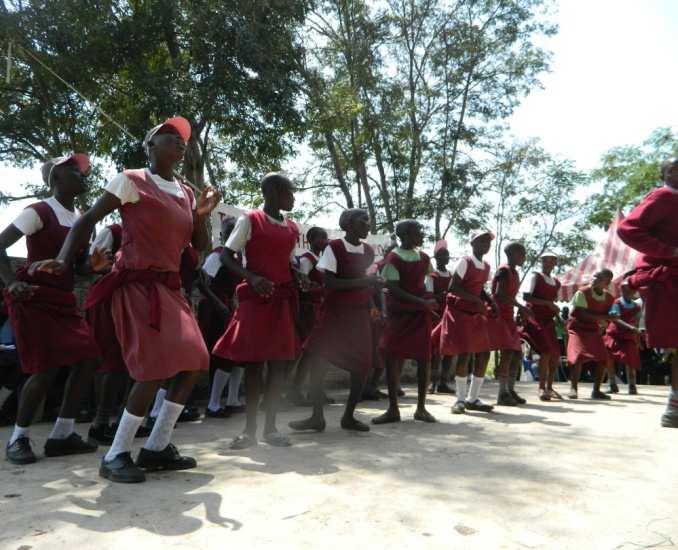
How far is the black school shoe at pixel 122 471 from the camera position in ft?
10.6

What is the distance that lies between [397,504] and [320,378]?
7.52ft

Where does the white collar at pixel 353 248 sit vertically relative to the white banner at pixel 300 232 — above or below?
below

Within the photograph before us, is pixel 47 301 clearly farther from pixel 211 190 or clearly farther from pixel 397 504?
pixel 397 504

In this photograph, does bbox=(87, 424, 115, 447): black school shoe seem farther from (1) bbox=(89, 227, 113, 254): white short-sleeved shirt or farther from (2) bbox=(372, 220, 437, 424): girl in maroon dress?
(2) bbox=(372, 220, 437, 424): girl in maroon dress

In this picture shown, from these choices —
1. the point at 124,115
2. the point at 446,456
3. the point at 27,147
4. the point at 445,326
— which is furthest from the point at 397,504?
the point at 27,147

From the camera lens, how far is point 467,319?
20.6 feet

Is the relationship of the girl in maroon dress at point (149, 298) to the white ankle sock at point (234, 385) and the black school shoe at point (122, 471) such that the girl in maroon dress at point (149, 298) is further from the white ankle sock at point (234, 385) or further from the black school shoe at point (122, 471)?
the white ankle sock at point (234, 385)

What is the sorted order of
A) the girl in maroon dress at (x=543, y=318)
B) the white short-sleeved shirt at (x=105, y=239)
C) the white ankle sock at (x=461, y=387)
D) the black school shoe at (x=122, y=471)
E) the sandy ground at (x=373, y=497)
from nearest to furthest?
the sandy ground at (x=373, y=497)
the black school shoe at (x=122, y=471)
the white short-sleeved shirt at (x=105, y=239)
the white ankle sock at (x=461, y=387)
the girl in maroon dress at (x=543, y=318)

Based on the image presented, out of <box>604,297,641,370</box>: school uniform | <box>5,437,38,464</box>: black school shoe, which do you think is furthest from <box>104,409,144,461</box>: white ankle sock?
<box>604,297,641,370</box>: school uniform

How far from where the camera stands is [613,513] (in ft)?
8.64

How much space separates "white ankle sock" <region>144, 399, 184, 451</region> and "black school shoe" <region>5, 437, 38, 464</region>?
2.85 ft

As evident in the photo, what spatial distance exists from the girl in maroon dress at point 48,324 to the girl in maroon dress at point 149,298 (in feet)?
1.99

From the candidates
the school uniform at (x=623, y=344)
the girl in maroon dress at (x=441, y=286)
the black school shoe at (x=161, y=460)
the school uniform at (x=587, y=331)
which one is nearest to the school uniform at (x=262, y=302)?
the black school shoe at (x=161, y=460)

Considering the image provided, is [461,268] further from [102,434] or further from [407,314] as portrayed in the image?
[102,434]
